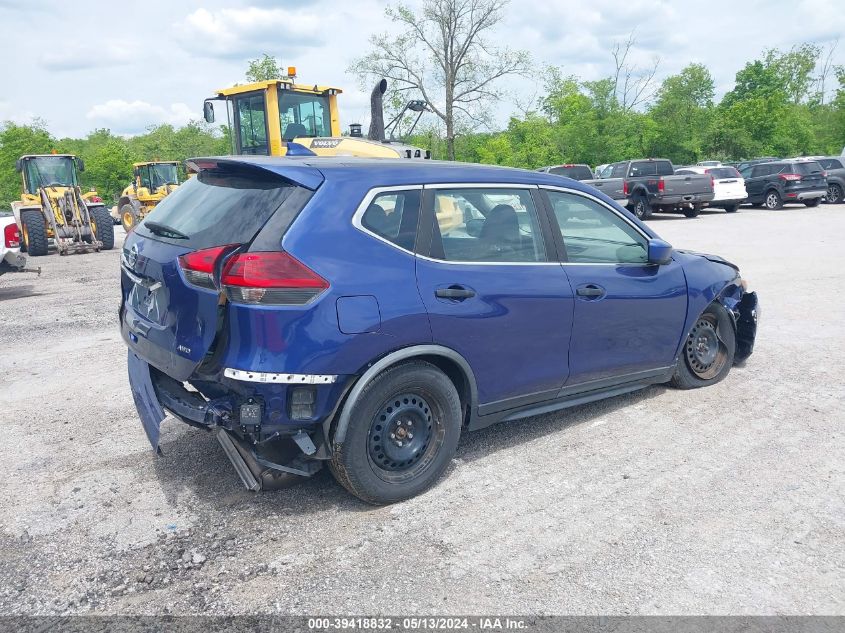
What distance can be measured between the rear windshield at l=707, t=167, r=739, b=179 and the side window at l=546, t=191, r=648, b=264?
2127 centimetres

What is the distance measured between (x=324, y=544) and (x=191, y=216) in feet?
6.23

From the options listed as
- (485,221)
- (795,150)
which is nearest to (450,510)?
(485,221)

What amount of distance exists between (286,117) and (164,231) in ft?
32.5

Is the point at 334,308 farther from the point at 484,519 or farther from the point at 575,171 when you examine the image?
the point at 575,171

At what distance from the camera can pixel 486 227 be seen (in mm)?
4109

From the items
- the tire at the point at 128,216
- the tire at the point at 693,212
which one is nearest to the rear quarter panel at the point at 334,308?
the tire at the point at 693,212

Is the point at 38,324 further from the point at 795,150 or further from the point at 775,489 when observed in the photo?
the point at 795,150

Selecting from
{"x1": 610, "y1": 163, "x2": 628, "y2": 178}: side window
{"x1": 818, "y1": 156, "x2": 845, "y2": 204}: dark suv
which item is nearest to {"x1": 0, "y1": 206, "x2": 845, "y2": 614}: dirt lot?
{"x1": 610, "y1": 163, "x2": 628, "y2": 178}: side window

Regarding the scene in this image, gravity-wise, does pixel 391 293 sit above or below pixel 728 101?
below

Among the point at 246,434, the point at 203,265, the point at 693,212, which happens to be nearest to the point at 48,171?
the point at 203,265

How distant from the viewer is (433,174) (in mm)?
3924

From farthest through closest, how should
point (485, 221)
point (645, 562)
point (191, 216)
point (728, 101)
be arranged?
1. point (728, 101)
2. point (485, 221)
3. point (191, 216)
4. point (645, 562)

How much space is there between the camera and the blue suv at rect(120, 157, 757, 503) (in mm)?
3293

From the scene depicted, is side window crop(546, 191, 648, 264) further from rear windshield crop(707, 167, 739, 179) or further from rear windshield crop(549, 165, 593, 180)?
rear windshield crop(707, 167, 739, 179)
